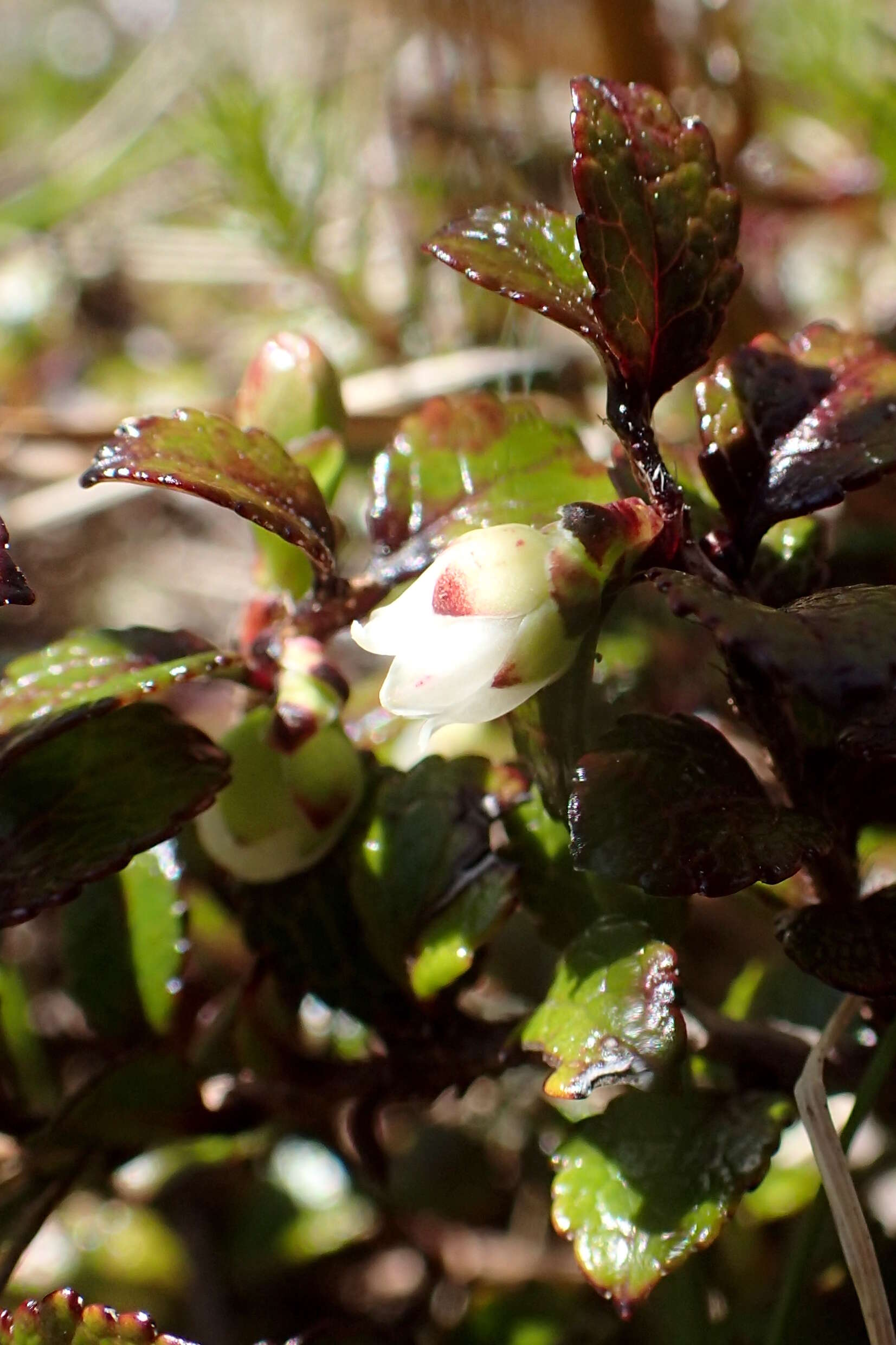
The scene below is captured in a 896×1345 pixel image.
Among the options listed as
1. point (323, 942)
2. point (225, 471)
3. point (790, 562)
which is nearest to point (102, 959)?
point (323, 942)

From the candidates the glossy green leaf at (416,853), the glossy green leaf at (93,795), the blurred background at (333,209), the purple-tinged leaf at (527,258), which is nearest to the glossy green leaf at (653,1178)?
the glossy green leaf at (416,853)

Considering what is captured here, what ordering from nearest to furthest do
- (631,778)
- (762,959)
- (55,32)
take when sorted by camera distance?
1. (631,778)
2. (762,959)
3. (55,32)

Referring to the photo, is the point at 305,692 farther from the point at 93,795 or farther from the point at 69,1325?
the point at 69,1325

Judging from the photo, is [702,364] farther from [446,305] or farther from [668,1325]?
[446,305]

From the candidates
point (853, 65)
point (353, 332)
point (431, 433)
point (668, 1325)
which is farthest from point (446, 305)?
point (668, 1325)

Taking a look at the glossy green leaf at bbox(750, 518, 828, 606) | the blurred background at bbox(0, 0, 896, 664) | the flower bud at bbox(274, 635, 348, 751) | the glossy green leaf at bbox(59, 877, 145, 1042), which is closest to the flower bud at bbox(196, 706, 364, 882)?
the flower bud at bbox(274, 635, 348, 751)

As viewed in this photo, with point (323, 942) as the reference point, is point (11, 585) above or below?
above

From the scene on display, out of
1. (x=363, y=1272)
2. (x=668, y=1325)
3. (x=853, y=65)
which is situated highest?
(x=853, y=65)
